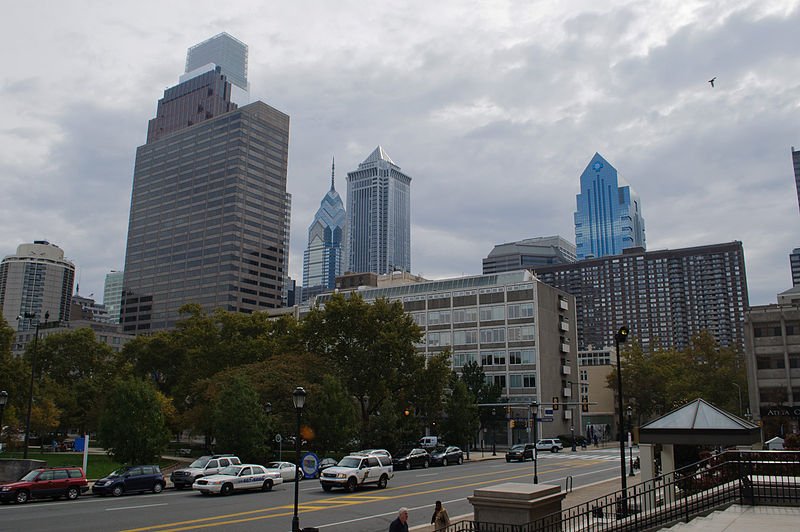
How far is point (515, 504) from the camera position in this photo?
42.4 feet

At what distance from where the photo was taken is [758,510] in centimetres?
1445

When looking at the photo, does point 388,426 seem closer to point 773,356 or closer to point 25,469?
point 25,469

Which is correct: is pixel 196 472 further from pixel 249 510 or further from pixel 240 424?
pixel 249 510

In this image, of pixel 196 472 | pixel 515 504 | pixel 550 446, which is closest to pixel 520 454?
pixel 550 446

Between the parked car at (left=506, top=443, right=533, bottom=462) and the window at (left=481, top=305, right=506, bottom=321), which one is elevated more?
the window at (left=481, top=305, right=506, bottom=321)

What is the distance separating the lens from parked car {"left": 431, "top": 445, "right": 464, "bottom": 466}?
50.6 meters

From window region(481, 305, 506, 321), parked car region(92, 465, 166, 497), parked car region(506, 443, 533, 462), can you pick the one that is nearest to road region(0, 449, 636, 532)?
parked car region(92, 465, 166, 497)

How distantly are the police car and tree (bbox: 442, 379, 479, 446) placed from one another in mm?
34715

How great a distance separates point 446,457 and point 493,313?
41.6m

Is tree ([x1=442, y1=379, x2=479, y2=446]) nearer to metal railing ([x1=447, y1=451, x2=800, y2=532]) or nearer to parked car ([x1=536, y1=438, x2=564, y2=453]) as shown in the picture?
parked car ([x1=536, y1=438, x2=564, y2=453])

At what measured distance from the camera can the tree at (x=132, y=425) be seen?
39469 mm

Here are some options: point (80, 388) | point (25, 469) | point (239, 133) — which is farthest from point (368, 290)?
point (239, 133)

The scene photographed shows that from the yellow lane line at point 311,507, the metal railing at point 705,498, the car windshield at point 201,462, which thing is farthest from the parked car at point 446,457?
the metal railing at point 705,498

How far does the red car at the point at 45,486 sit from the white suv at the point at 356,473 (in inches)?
445
